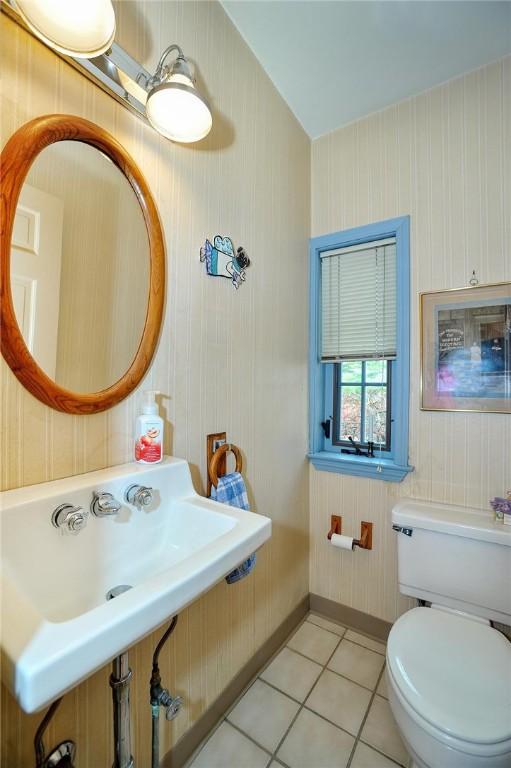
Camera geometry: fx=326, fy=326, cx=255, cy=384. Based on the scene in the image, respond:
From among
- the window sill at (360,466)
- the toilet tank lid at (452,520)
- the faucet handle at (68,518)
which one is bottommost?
the toilet tank lid at (452,520)

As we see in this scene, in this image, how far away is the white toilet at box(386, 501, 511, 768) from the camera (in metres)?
0.80

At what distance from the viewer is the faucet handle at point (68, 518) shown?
662mm

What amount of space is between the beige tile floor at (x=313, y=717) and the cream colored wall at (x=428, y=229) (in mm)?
295

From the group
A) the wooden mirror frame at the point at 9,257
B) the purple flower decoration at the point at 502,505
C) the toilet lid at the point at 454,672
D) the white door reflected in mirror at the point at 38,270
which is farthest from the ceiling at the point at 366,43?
the toilet lid at the point at 454,672

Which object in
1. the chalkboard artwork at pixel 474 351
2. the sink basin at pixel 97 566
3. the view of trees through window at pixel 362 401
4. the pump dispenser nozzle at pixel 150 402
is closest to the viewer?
the sink basin at pixel 97 566

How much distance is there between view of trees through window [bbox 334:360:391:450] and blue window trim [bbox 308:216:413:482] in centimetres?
6

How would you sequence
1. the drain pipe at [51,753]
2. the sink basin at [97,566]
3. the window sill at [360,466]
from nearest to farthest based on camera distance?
the sink basin at [97,566]
the drain pipe at [51,753]
the window sill at [360,466]

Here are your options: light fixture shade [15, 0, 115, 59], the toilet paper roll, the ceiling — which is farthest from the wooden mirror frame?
the toilet paper roll

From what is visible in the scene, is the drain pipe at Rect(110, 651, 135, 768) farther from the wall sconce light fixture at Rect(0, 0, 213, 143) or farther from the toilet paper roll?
the wall sconce light fixture at Rect(0, 0, 213, 143)

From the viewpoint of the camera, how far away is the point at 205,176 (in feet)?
3.86

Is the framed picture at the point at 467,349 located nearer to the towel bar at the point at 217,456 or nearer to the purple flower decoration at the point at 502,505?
the purple flower decoration at the point at 502,505

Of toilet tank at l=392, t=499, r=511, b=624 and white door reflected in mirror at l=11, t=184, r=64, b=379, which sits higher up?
white door reflected in mirror at l=11, t=184, r=64, b=379

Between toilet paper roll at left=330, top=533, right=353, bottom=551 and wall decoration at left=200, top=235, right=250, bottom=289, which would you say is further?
toilet paper roll at left=330, top=533, right=353, bottom=551

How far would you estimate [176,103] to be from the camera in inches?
36.7
